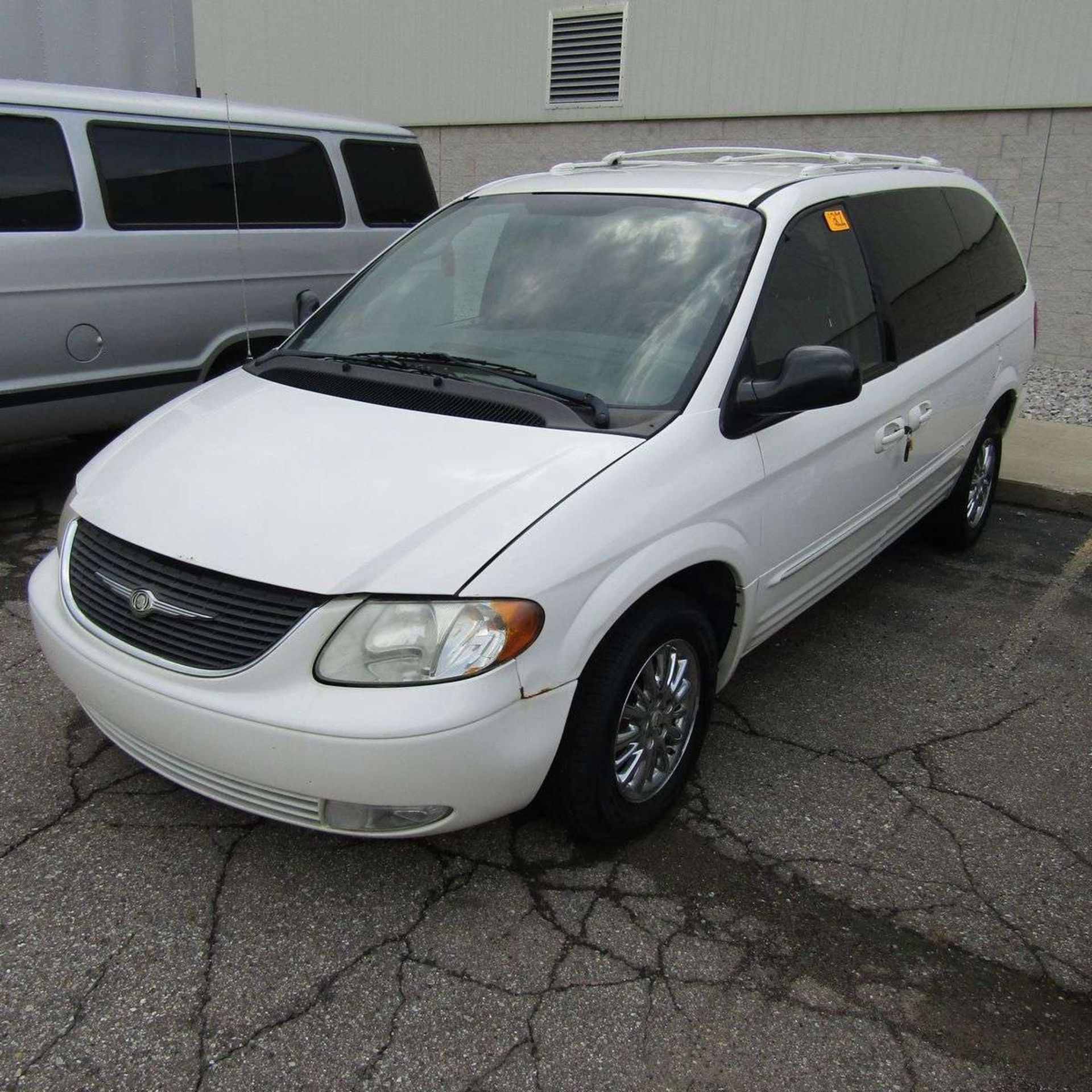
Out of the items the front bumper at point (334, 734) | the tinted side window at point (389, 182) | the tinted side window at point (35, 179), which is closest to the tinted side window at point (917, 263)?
the front bumper at point (334, 734)

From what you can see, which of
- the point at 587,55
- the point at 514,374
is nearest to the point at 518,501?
the point at 514,374

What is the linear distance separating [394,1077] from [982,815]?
196 cm

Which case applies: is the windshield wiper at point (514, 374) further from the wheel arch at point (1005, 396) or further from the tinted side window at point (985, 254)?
the wheel arch at point (1005, 396)

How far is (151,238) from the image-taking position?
218 inches

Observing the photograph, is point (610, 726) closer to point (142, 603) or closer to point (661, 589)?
point (661, 589)

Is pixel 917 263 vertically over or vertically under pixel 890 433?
over

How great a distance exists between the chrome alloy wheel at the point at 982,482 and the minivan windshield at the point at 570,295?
7.70 feet

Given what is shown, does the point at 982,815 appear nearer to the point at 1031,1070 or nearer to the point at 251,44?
the point at 1031,1070

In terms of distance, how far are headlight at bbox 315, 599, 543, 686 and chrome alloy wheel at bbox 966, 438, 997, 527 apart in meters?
3.49

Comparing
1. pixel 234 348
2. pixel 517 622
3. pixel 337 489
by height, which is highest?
pixel 337 489

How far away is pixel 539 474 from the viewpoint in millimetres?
2768

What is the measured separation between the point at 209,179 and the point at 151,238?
54cm

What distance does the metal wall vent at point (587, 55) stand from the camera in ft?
34.2

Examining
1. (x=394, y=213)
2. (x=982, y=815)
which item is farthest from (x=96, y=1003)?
(x=394, y=213)
